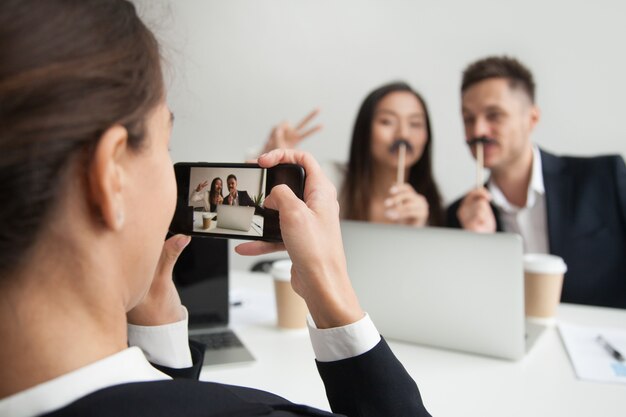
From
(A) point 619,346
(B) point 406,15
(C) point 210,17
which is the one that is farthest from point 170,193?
(C) point 210,17

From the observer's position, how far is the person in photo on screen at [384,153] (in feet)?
7.80

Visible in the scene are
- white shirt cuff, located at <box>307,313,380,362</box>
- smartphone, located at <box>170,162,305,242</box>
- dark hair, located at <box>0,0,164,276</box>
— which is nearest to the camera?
dark hair, located at <box>0,0,164,276</box>

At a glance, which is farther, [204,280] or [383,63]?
[383,63]

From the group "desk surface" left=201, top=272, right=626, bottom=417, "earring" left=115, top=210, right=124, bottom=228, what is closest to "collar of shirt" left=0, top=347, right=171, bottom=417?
"earring" left=115, top=210, right=124, bottom=228

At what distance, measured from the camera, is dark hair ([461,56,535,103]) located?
2172 mm

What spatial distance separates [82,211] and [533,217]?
1984 millimetres

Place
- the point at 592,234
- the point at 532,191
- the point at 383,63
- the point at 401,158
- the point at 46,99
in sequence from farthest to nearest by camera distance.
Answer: the point at 383,63 < the point at 401,158 < the point at 532,191 < the point at 592,234 < the point at 46,99

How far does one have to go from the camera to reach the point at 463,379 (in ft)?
2.90

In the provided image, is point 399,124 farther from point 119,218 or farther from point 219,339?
point 119,218

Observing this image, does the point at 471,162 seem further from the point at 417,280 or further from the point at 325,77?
the point at 417,280

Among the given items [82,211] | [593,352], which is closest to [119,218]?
[82,211]

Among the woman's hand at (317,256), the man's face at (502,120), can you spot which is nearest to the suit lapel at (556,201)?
the man's face at (502,120)

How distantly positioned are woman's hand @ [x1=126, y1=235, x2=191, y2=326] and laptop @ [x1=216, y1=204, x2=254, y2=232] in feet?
0.32

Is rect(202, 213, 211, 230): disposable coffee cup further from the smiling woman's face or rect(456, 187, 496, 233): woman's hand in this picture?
the smiling woman's face
